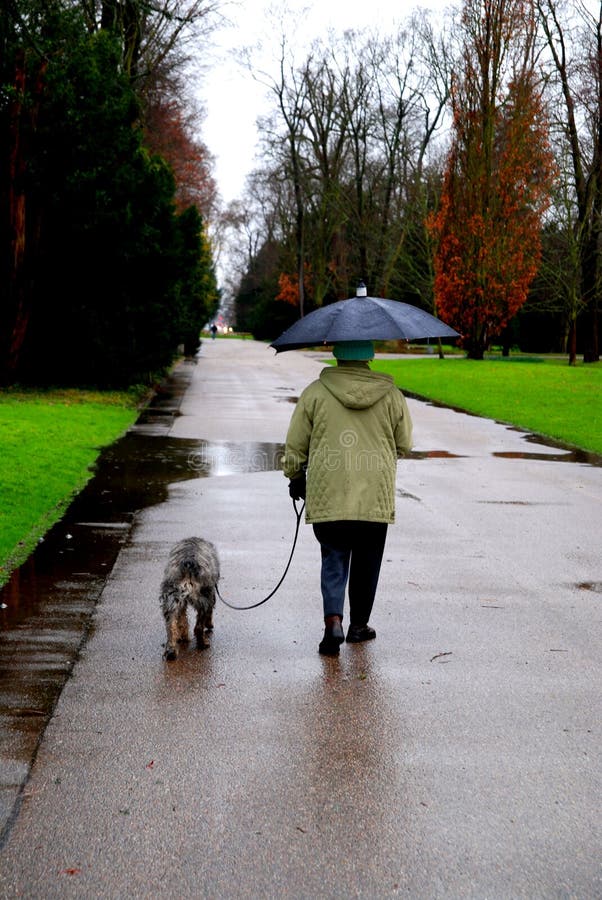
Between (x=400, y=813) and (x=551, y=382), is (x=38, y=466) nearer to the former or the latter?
(x=400, y=813)

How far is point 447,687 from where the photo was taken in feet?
18.5

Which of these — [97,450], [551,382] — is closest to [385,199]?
[551,382]

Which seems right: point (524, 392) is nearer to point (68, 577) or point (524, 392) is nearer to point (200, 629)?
point (68, 577)

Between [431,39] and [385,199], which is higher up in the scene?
[431,39]

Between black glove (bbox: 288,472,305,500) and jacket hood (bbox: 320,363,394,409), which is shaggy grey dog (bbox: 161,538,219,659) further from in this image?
jacket hood (bbox: 320,363,394,409)

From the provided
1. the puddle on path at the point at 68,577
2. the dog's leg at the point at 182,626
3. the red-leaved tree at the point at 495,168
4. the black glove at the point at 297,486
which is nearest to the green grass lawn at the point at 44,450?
the puddle on path at the point at 68,577

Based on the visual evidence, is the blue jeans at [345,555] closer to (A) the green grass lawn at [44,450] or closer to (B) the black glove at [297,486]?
(B) the black glove at [297,486]

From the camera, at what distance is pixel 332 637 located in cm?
615

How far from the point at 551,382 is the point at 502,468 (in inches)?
695

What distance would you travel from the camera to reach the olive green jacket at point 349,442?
6.06 metres

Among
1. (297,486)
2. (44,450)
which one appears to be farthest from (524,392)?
(297,486)

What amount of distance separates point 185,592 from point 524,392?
24.5 meters

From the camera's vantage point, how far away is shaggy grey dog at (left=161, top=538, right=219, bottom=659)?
606 cm

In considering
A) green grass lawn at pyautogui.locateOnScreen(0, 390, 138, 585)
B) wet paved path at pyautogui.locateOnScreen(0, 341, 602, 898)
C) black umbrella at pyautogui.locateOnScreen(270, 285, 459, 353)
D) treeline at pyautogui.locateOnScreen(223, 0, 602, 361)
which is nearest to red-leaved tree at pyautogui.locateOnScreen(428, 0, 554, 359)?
treeline at pyautogui.locateOnScreen(223, 0, 602, 361)
